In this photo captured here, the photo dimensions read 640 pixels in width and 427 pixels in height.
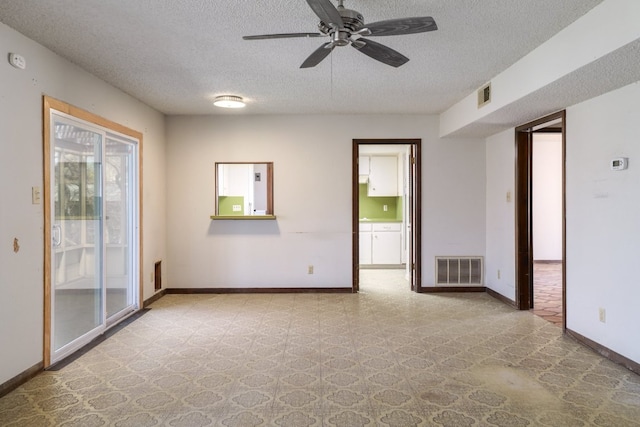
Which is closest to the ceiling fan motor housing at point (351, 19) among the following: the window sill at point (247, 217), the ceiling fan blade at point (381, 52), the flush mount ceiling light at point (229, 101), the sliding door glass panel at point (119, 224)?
the ceiling fan blade at point (381, 52)

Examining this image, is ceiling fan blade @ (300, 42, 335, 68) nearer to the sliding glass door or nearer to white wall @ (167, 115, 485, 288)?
the sliding glass door

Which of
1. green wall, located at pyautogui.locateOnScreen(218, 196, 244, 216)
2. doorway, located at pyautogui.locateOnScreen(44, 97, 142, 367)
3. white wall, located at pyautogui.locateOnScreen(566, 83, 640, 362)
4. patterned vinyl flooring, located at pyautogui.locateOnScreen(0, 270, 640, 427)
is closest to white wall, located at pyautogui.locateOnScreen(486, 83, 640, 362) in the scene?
white wall, located at pyautogui.locateOnScreen(566, 83, 640, 362)

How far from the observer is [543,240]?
8.20 meters

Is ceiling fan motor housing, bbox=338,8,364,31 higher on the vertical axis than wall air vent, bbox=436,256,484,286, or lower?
higher

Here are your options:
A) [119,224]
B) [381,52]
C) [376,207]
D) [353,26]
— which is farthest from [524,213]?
[119,224]

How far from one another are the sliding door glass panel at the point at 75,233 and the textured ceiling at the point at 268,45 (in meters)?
0.72

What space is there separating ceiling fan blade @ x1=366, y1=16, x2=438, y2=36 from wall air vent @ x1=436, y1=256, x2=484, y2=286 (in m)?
3.99

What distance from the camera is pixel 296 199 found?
568 centimetres

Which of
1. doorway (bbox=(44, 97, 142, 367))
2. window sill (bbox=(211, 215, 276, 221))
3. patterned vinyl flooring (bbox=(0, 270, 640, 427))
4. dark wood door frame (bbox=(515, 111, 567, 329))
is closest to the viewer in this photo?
patterned vinyl flooring (bbox=(0, 270, 640, 427))

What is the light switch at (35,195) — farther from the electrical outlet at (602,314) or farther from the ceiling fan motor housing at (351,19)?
the electrical outlet at (602,314)

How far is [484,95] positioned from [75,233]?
412 cm

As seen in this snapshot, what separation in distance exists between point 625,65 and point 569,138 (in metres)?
1.24

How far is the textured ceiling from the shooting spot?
2.51m

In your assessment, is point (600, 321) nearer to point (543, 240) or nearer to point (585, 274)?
point (585, 274)
